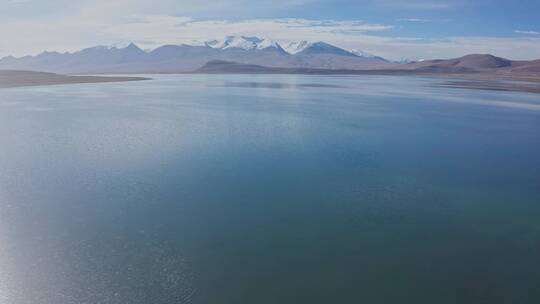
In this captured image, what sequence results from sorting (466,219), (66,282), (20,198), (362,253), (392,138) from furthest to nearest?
(392,138), (20,198), (466,219), (362,253), (66,282)

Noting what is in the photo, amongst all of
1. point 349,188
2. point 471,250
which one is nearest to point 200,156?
point 349,188

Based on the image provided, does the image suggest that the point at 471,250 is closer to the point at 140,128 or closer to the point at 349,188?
the point at 349,188

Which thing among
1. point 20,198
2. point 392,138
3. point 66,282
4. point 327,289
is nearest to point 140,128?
point 20,198

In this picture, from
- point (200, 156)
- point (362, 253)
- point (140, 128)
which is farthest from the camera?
point (140, 128)

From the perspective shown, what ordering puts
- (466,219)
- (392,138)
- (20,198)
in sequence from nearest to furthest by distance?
(466,219)
(20,198)
(392,138)

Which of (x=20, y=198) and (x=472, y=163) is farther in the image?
(x=472, y=163)

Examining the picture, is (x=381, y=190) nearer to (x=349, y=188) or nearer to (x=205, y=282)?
(x=349, y=188)
